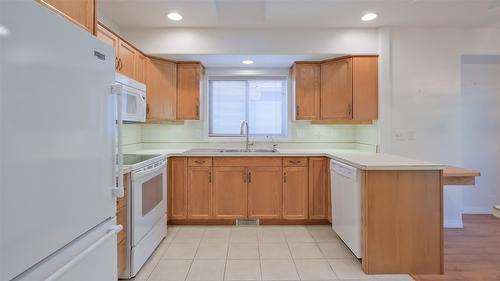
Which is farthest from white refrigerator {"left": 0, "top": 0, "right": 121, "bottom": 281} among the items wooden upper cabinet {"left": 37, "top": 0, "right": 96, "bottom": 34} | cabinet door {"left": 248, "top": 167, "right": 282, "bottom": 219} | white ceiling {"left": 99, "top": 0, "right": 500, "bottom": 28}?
cabinet door {"left": 248, "top": 167, "right": 282, "bottom": 219}

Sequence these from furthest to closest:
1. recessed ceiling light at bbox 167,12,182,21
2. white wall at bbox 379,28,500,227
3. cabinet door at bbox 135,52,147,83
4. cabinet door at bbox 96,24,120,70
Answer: white wall at bbox 379,28,500,227 < cabinet door at bbox 135,52,147,83 < recessed ceiling light at bbox 167,12,182,21 < cabinet door at bbox 96,24,120,70

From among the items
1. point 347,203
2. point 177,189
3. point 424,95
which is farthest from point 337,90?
point 177,189

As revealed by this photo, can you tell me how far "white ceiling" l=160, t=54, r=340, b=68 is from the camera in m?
3.38

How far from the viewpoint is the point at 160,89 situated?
3.41 meters

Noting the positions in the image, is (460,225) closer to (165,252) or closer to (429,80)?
(429,80)

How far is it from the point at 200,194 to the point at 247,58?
1.81 meters

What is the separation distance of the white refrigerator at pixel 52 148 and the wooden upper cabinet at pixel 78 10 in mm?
268

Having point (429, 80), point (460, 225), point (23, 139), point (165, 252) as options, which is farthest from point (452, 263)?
point (23, 139)

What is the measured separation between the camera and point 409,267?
217cm

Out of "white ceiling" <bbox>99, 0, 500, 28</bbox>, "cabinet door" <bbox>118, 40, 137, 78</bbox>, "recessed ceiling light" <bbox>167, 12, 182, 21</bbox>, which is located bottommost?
"cabinet door" <bbox>118, 40, 137, 78</bbox>

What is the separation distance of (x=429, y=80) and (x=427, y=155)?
2.96ft

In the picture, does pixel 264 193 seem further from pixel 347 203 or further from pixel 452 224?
pixel 452 224

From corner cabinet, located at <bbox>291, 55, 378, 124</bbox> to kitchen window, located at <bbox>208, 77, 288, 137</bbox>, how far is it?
1.39 ft

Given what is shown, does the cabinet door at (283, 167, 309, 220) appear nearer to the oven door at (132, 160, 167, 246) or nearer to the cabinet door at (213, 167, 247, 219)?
the cabinet door at (213, 167, 247, 219)
